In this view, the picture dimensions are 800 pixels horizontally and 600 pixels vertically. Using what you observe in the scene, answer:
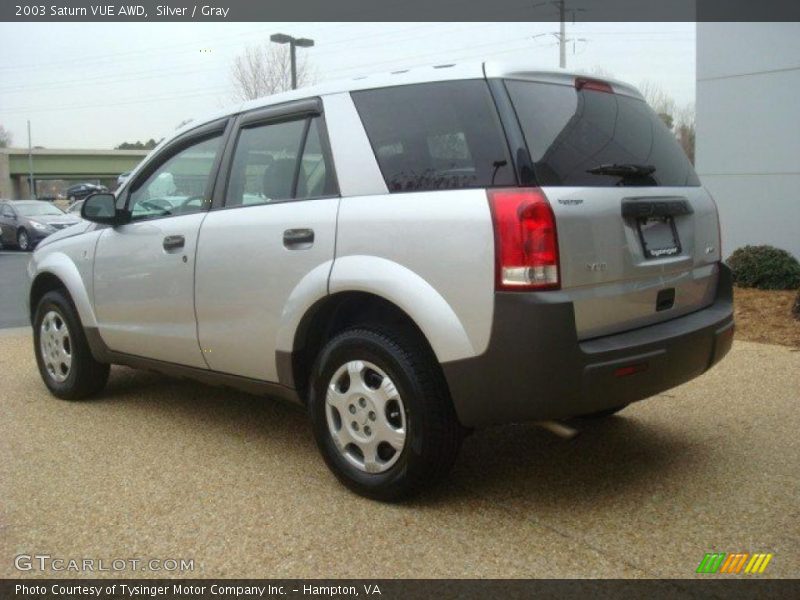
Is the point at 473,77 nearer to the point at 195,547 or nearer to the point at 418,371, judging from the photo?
the point at 418,371

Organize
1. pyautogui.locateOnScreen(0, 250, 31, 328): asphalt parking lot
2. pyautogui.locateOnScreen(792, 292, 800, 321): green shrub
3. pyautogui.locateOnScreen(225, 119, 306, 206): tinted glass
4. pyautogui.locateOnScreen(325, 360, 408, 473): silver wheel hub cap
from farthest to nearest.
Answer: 1. pyautogui.locateOnScreen(0, 250, 31, 328): asphalt parking lot
2. pyautogui.locateOnScreen(792, 292, 800, 321): green shrub
3. pyautogui.locateOnScreen(225, 119, 306, 206): tinted glass
4. pyautogui.locateOnScreen(325, 360, 408, 473): silver wheel hub cap

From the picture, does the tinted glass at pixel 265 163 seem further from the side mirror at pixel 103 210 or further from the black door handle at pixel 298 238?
the side mirror at pixel 103 210

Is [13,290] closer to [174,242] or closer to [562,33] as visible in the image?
[174,242]

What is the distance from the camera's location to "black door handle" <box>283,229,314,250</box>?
3832 mm

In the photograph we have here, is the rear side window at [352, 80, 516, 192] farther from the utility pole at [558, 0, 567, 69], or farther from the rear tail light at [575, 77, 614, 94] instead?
the utility pole at [558, 0, 567, 69]

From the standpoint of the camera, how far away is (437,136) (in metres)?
3.52

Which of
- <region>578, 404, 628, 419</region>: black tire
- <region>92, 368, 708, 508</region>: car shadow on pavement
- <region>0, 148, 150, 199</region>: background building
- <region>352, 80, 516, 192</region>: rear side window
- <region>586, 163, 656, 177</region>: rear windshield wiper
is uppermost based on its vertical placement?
<region>0, 148, 150, 199</region>: background building

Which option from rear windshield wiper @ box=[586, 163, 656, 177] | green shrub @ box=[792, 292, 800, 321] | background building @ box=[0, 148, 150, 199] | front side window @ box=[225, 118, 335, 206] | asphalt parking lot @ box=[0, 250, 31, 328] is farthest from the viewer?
background building @ box=[0, 148, 150, 199]

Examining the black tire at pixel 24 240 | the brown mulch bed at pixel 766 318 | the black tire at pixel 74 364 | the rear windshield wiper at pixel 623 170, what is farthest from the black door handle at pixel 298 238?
the black tire at pixel 24 240

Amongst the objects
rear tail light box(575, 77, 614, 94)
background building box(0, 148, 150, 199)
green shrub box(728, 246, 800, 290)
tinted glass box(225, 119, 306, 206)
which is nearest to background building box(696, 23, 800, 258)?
green shrub box(728, 246, 800, 290)

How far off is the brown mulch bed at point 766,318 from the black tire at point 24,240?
20.3 m

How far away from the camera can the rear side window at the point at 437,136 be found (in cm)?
331

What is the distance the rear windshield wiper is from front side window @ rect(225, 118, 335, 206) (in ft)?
4.02

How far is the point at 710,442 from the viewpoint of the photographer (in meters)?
4.48
